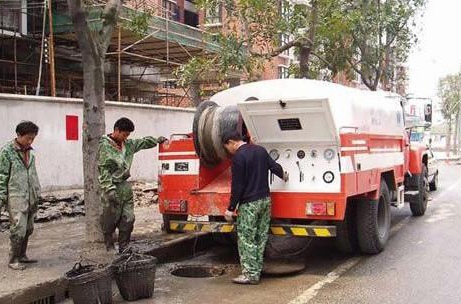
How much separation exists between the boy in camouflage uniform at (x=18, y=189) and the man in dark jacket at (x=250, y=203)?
2259 millimetres

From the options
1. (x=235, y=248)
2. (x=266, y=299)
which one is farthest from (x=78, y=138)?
(x=266, y=299)

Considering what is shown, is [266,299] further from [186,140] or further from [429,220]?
[429,220]

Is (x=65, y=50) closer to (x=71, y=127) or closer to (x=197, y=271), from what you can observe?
(x=71, y=127)

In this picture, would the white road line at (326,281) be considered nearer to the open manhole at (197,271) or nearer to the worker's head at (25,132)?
the open manhole at (197,271)

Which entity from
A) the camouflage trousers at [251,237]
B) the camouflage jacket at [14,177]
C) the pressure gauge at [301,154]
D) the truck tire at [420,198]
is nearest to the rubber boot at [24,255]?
the camouflage jacket at [14,177]

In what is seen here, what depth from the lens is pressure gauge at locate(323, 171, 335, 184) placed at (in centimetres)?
673

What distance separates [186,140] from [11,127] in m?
4.12

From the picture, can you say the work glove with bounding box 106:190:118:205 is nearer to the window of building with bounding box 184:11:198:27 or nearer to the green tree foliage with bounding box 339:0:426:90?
the green tree foliage with bounding box 339:0:426:90

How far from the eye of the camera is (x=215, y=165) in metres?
7.55

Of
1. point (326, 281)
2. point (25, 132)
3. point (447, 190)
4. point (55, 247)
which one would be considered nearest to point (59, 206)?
point (55, 247)

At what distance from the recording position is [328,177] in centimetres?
676

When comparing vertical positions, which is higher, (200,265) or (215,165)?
(215,165)

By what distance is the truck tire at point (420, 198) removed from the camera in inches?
441

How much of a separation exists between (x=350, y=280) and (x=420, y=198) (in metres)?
5.36
